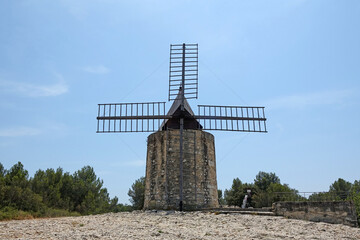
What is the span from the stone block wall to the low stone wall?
3.74 m

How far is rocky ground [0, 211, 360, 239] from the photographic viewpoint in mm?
7314

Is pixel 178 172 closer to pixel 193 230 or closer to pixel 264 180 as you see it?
pixel 193 230

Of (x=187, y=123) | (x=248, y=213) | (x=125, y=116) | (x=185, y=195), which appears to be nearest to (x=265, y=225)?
(x=248, y=213)

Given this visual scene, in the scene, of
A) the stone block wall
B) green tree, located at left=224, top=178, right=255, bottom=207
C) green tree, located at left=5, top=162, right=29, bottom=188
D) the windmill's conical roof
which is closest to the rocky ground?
the stone block wall

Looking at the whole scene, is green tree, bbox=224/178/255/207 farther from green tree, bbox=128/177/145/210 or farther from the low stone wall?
the low stone wall

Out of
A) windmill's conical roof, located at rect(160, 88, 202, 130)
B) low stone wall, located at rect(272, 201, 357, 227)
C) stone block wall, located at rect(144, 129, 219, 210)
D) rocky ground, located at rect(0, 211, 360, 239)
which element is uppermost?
windmill's conical roof, located at rect(160, 88, 202, 130)

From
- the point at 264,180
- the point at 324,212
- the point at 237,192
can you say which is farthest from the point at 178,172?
the point at 264,180

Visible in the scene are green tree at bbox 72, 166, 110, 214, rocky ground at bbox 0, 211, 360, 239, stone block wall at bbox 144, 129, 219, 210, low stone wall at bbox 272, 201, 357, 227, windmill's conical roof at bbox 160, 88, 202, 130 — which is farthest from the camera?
green tree at bbox 72, 166, 110, 214

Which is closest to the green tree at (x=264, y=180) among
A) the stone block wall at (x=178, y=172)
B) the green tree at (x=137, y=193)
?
the green tree at (x=137, y=193)

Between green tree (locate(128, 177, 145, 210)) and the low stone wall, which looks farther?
green tree (locate(128, 177, 145, 210))

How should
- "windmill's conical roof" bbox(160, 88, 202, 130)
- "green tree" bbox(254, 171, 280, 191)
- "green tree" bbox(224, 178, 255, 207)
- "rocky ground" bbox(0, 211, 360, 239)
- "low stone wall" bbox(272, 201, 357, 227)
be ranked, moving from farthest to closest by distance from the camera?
1. "green tree" bbox(254, 171, 280, 191)
2. "green tree" bbox(224, 178, 255, 207)
3. "windmill's conical roof" bbox(160, 88, 202, 130)
4. "low stone wall" bbox(272, 201, 357, 227)
5. "rocky ground" bbox(0, 211, 360, 239)

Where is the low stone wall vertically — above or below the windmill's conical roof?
below

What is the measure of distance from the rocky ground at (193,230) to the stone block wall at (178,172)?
2.42 m

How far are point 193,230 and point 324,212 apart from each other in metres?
5.12
